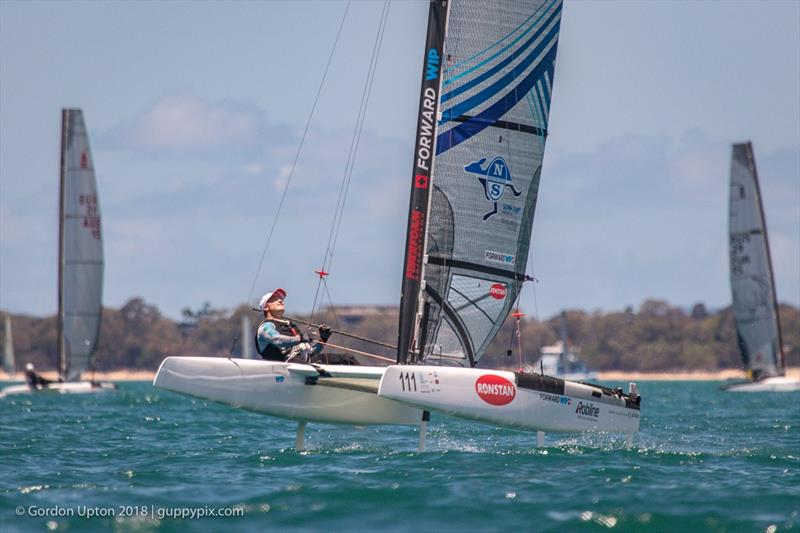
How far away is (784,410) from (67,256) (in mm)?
21024

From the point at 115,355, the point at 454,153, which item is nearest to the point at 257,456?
the point at 454,153

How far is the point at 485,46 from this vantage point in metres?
15.5

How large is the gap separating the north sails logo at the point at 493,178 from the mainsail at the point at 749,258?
29881 mm

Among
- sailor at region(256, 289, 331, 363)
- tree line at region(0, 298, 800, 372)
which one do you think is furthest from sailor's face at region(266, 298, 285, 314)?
tree line at region(0, 298, 800, 372)

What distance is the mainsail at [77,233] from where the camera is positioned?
129 feet

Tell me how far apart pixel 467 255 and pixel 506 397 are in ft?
7.02

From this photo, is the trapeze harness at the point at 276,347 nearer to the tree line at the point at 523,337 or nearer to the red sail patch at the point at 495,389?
the red sail patch at the point at 495,389

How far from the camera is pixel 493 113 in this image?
1556cm

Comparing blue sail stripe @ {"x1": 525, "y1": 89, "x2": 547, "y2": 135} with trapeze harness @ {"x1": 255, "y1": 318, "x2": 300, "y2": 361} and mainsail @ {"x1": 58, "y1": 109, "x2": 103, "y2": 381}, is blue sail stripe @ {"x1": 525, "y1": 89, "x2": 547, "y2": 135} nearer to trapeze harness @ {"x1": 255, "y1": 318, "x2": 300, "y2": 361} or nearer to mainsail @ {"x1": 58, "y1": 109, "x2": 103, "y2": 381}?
trapeze harness @ {"x1": 255, "y1": 318, "x2": 300, "y2": 361}

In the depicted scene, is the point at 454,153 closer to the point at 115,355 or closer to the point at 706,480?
the point at 706,480

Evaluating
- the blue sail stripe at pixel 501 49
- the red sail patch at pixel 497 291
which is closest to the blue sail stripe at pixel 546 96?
the blue sail stripe at pixel 501 49

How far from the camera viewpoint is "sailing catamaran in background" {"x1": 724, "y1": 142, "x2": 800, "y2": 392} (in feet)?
144

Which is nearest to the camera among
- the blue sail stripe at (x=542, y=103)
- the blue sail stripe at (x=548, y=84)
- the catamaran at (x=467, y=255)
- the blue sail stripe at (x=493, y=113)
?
the catamaran at (x=467, y=255)

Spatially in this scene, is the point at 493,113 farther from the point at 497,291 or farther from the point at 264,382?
the point at 264,382
